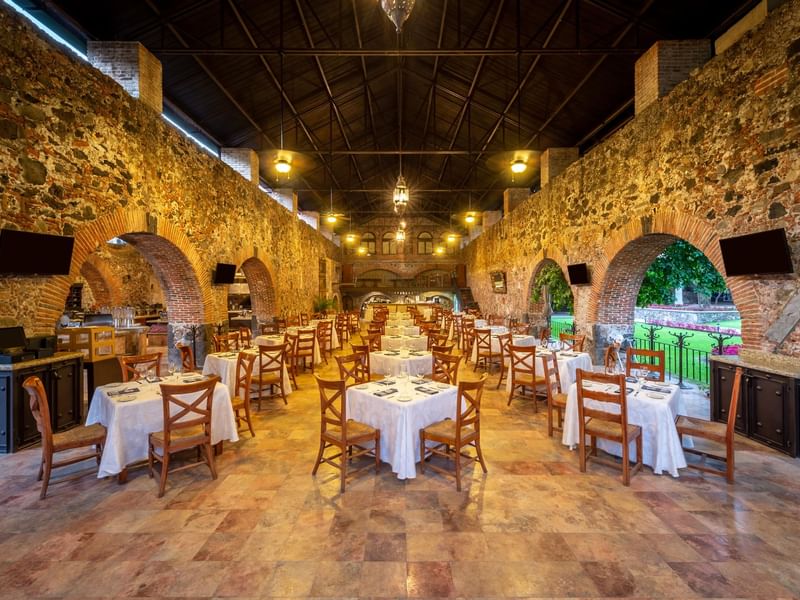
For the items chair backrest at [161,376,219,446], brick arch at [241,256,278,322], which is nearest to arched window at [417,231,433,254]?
brick arch at [241,256,278,322]

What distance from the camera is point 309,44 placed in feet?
26.4

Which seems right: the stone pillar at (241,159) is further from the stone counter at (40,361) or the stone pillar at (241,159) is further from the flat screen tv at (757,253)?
the flat screen tv at (757,253)

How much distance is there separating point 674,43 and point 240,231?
29.9ft

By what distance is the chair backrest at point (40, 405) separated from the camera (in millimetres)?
3205

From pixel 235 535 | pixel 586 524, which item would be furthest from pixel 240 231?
pixel 586 524

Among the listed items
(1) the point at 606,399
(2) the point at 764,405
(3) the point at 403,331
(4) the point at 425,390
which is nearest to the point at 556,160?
(3) the point at 403,331

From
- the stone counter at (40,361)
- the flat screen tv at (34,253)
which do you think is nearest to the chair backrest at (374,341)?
the stone counter at (40,361)

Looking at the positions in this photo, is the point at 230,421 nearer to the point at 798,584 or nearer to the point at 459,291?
the point at 798,584

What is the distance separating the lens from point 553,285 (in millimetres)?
11250

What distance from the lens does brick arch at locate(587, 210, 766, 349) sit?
4.61 meters

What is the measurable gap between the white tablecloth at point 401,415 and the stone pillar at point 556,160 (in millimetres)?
8305

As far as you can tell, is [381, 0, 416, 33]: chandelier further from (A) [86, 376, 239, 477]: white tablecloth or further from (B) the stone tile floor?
(A) [86, 376, 239, 477]: white tablecloth

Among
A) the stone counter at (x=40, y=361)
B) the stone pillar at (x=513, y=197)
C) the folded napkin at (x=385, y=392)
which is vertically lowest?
the folded napkin at (x=385, y=392)

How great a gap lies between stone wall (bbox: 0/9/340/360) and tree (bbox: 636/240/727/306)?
9385 millimetres
